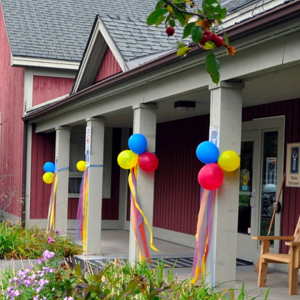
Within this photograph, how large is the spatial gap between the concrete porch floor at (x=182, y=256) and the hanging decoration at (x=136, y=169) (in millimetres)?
671

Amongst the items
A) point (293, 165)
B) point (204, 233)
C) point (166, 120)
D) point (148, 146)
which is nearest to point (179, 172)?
point (166, 120)

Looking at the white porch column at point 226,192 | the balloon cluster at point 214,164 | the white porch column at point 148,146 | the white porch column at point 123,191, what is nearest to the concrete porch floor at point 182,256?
the white porch column at point 226,192

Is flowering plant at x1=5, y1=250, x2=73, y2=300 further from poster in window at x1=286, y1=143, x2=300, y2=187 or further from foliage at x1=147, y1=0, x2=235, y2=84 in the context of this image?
poster in window at x1=286, y1=143, x2=300, y2=187

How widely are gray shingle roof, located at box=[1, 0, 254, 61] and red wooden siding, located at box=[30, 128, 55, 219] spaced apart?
2326 mm

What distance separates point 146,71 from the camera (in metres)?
7.76

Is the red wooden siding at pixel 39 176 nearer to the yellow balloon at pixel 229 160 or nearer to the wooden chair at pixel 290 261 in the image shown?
the wooden chair at pixel 290 261

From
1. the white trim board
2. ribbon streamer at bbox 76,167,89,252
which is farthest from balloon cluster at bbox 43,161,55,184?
the white trim board

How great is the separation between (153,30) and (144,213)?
609 centimetres

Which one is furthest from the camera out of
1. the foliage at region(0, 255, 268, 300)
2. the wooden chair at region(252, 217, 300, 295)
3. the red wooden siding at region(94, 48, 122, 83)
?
the red wooden siding at region(94, 48, 122, 83)

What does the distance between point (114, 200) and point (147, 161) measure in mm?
7912

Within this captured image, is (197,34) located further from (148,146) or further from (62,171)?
(62,171)

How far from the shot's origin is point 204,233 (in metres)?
6.62

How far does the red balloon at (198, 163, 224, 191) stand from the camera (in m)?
6.21

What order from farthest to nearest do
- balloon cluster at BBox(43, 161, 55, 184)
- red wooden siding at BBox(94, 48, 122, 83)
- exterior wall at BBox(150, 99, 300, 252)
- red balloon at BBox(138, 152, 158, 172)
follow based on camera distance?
balloon cluster at BBox(43, 161, 55, 184) < red wooden siding at BBox(94, 48, 122, 83) < exterior wall at BBox(150, 99, 300, 252) < red balloon at BBox(138, 152, 158, 172)
